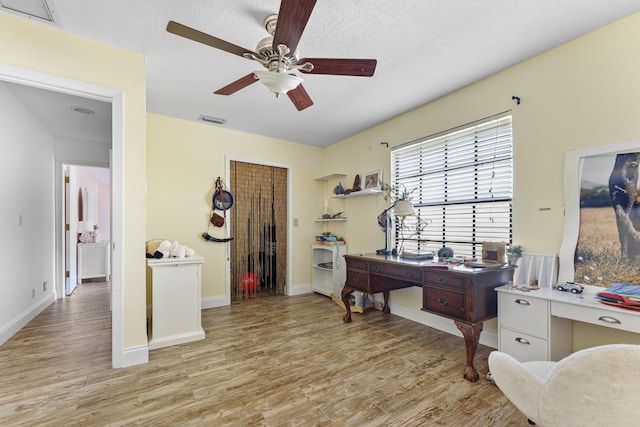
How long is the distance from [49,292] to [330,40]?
17.0 feet

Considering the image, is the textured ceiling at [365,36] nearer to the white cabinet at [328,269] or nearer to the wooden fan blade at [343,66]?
the wooden fan blade at [343,66]

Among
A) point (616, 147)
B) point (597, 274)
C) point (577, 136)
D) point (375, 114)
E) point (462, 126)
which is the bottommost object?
point (597, 274)

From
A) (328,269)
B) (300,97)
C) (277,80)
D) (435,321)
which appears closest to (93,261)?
(328,269)

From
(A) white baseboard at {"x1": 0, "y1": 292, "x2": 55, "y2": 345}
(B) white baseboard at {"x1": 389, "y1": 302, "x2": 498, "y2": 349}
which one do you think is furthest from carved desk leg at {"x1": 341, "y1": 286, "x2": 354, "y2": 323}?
(A) white baseboard at {"x1": 0, "y1": 292, "x2": 55, "y2": 345}

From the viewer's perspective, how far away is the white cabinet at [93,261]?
5.95 m

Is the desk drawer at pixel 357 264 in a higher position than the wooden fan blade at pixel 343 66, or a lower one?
lower

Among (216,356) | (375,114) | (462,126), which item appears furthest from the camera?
(375,114)

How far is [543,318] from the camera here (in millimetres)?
2000

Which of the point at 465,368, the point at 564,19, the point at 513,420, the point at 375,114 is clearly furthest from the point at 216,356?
the point at 564,19

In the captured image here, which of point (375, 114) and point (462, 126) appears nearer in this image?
point (462, 126)

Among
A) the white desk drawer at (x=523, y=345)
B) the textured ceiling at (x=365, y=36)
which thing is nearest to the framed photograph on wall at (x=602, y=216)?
the white desk drawer at (x=523, y=345)

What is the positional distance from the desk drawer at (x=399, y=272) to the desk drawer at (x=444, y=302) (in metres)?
0.14

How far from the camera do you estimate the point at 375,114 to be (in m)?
3.73

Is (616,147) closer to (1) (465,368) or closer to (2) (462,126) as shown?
(2) (462,126)
